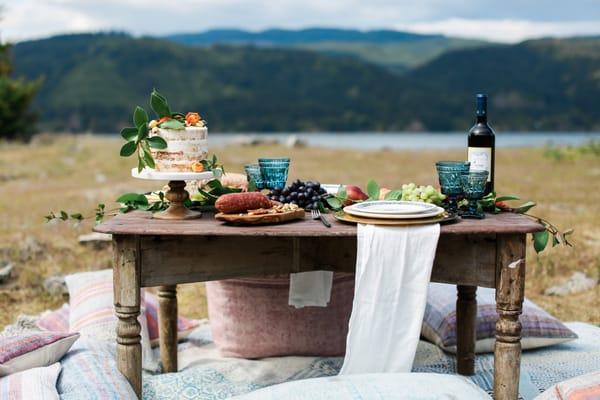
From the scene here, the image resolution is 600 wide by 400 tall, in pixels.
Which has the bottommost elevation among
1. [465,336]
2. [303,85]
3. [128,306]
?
[465,336]

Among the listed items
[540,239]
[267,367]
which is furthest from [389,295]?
[267,367]

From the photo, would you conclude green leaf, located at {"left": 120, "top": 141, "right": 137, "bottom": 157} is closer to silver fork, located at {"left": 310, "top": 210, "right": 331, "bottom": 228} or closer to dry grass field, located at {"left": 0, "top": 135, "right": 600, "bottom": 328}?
silver fork, located at {"left": 310, "top": 210, "right": 331, "bottom": 228}

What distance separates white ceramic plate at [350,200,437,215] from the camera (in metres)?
3.42

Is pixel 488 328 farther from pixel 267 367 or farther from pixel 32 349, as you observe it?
pixel 32 349

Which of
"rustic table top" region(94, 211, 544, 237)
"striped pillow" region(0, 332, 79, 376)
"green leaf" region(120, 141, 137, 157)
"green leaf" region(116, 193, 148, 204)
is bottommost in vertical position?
"striped pillow" region(0, 332, 79, 376)

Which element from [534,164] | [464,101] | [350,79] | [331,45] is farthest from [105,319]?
[331,45]

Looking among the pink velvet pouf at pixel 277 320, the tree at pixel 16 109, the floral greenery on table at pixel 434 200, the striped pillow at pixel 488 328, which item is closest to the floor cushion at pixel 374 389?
the floral greenery on table at pixel 434 200

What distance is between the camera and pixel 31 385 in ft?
11.2

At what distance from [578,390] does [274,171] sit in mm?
1682

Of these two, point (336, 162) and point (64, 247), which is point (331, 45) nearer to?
point (336, 162)

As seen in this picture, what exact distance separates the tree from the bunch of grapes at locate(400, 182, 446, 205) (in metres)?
28.4

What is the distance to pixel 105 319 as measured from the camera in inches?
190

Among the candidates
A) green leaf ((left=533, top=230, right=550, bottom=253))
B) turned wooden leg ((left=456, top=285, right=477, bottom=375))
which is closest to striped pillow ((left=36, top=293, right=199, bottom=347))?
turned wooden leg ((left=456, top=285, right=477, bottom=375))

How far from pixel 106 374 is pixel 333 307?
1563mm
